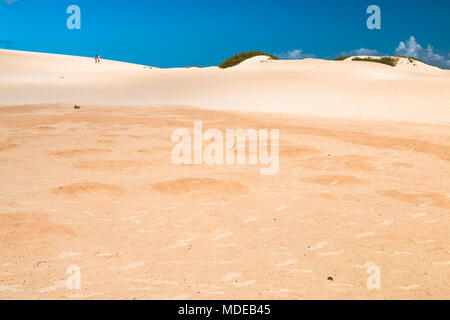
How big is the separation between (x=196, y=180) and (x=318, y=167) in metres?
2.50

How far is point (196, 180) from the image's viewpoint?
6.98 meters

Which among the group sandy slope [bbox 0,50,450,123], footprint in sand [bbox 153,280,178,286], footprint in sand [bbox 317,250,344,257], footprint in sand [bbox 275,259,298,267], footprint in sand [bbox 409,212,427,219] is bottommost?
footprint in sand [bbox 153,280,178,286]

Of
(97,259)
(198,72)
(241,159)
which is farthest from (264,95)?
(97,259)

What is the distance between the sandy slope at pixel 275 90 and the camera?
18.9 metres

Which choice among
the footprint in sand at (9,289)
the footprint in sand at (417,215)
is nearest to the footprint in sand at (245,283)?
the footprint in sand at (9,289)

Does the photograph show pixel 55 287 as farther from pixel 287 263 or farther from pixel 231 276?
pixel 287 263

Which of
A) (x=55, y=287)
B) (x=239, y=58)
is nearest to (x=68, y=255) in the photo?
(x=55, y=287)

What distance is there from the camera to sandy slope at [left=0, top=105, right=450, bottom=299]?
3727 mm

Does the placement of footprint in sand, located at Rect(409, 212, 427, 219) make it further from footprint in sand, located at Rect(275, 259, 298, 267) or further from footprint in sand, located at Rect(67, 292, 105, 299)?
footprint in sand, located at Rect(67, 292, 105, 299)

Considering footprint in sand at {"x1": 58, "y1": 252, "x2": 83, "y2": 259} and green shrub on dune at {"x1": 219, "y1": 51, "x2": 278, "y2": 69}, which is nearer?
footprint in sand at {"x1": 58, "y1": 252, "x2": 83, "y2": 259}

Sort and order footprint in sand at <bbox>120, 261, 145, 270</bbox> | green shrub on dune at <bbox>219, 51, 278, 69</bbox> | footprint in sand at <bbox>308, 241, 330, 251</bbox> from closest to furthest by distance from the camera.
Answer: footprint in sand at <bbox>120, 261, 145, 270</bbox> → footprint in sand at <bbox>308, 241, 330, 251</bbox> → green shrub on dune at <bbox>219, 51, 278, 69</bbox>

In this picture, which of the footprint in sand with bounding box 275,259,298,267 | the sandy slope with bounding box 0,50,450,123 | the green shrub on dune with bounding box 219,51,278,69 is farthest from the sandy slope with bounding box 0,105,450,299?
the green shrub on dune with bounding box 219,51,278,69

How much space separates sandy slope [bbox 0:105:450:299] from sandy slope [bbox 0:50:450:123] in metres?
9.55
